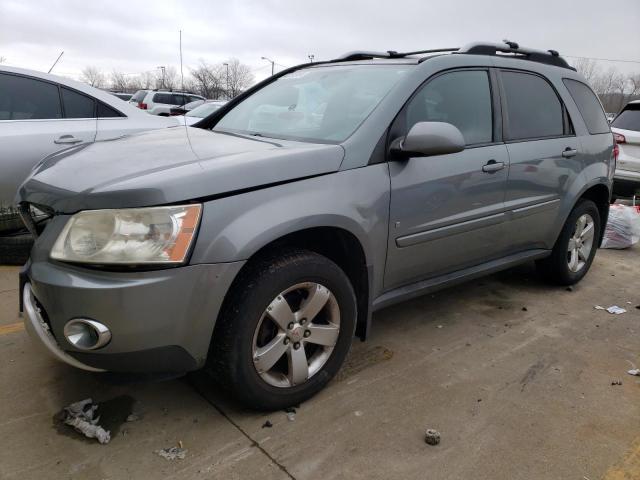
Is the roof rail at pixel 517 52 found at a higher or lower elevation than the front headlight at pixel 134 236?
higher

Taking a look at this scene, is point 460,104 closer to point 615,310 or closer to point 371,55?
point 371,55

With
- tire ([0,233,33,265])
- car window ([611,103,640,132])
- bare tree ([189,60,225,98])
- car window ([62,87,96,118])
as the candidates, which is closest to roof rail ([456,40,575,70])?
car window ([62,87,96,118])

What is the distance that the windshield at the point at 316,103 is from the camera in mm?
2852

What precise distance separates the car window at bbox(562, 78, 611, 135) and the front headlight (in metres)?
3.41

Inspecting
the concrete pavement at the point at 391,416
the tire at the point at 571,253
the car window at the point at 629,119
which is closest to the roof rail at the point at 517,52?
the tire at the point at 571,253

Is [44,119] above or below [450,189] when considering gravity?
above

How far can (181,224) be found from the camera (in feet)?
6.63

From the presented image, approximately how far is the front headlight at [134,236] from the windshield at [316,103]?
39.9 inches

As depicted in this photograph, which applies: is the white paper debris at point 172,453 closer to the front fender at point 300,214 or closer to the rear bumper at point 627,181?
the front fender at point 300,214

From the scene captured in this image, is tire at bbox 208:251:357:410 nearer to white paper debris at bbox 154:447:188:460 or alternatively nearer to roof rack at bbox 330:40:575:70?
white paper debris at bbox 154:447:188:460

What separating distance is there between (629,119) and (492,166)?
5.77 meters

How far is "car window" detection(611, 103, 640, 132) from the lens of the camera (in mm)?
7578

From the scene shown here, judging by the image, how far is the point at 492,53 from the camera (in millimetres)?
3645

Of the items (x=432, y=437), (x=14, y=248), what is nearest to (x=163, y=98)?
(x=14, y=248)
